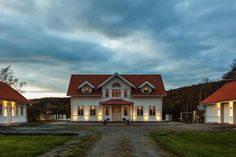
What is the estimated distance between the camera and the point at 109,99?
2133 inches

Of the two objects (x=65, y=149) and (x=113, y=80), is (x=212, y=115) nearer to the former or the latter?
(x=113, y=80)

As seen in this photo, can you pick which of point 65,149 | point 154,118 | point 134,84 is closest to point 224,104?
point 154,118

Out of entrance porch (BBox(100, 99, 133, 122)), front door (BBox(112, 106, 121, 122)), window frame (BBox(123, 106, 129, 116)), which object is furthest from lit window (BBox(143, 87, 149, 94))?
front door (BBox(112, 106, 121, 122))

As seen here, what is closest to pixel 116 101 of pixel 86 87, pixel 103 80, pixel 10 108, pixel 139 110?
pixel 139 110

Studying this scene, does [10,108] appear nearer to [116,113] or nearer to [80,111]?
[80,111]

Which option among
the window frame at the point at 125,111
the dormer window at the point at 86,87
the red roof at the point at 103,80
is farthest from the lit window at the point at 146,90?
the dormer window at the point at 86,87

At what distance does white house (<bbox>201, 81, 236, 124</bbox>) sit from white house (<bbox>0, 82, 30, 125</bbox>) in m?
22.4

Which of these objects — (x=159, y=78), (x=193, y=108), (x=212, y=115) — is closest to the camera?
(x=212, y=115)

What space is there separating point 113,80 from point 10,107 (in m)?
16.0

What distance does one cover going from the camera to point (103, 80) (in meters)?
57.5

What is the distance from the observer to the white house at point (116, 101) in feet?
176

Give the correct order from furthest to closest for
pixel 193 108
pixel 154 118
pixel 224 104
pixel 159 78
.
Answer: pixel 193 108 → pixel 159 78 → pixel 154 118 → pixel 224 104

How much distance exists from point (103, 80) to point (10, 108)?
1750 centimetres

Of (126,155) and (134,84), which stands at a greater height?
(134,84)
